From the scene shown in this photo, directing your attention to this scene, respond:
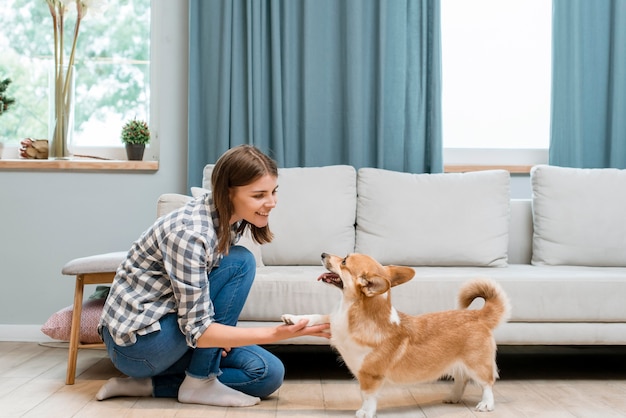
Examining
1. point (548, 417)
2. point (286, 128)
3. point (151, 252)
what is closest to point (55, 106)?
point (286, 128)

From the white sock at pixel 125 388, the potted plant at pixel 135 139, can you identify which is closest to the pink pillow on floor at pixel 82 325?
the white sock at pixel 125 388

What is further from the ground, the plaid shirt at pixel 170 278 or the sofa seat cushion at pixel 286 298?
the plaid shirt at pixel 170 278

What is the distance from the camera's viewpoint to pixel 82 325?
276 cm

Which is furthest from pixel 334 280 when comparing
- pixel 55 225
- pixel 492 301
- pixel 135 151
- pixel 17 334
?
pixel 17 334

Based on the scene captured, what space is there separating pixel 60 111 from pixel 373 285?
7.14 feet

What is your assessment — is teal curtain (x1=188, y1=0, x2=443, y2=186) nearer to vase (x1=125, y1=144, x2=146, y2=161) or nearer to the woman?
vase (x1=125, y1=144, x2=146, y2=161)

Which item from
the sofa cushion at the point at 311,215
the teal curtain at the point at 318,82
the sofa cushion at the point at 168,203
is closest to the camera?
the sofa cushion at the point at 168,203

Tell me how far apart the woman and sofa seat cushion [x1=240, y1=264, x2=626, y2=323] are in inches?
13.5

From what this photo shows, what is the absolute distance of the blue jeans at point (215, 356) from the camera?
87.2 inches

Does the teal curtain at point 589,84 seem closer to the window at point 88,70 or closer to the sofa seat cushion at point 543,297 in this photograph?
the sofa seat cushion at point 543,297

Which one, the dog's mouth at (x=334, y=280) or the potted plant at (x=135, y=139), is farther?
the potted plant at (x=135, y=139)

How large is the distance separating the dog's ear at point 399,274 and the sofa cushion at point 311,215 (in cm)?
102

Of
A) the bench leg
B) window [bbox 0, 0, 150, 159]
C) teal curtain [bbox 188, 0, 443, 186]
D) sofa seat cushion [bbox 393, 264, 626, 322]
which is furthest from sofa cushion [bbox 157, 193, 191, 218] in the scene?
window [bbox 0, 0, 150, 159]

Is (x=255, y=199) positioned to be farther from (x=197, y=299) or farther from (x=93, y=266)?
(x=93, y=266)
